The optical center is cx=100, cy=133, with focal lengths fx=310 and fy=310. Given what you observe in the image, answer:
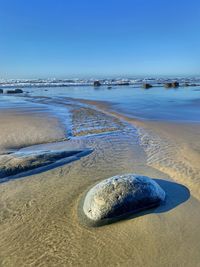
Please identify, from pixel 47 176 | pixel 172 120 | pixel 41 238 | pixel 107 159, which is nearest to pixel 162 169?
pixel 107 159

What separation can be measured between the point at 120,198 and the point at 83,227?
713mm

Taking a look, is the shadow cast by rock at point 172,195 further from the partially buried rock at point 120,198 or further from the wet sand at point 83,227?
the partially buried rock at point 120,198

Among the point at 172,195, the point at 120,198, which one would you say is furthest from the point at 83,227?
the point at 172,195

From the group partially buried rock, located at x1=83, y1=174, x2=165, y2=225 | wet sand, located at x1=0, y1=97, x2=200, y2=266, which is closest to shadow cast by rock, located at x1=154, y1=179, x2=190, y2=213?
wet sand, located at x1=0, y1=97, x2=200, y2=266

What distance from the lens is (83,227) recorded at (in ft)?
Result: 14.7

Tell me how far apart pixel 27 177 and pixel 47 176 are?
16.4 inches

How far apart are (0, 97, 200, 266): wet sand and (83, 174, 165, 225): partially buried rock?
0.14 meters

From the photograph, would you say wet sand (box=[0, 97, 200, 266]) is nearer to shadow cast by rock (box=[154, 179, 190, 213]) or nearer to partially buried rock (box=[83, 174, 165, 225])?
shadow cast by rock (box=[154, 179, 190, 213])

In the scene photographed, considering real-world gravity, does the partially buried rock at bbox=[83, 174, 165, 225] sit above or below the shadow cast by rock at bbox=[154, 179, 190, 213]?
above

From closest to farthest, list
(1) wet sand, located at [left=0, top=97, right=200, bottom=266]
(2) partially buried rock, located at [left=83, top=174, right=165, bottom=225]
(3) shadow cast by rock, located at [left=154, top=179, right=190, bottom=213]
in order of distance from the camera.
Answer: (1) wet sand, located at [left=0, top=97, right=200, bottom=266] → (2) partially buried rock, located at [left=83, top=174, right=165, bottom=225] → (3) shadow cast by rock, located at [left=154, top=179, right=190, bottom=213]

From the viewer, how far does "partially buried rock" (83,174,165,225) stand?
463cm

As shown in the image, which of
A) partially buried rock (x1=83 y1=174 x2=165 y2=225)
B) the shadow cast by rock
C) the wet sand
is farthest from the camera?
the shadow cast by rock

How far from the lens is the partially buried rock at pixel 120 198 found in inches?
182

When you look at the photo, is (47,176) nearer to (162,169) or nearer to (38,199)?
(38,199)
